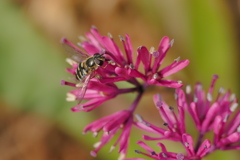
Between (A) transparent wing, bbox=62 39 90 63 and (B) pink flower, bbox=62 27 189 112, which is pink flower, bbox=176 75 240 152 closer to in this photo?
(B) pink flower, bbox=62 27 189 112

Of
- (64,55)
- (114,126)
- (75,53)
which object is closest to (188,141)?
(114,126)

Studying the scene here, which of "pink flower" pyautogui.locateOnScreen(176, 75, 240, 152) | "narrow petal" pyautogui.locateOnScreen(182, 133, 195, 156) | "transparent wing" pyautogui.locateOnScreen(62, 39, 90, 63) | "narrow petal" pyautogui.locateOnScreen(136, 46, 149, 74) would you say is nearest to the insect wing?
"transparent wing" pyautogui.locateOnScreen(62, 39, 90, 63)

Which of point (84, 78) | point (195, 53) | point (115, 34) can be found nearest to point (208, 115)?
point (84, 78)

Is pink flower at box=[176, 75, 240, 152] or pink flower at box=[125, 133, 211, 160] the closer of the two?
pink flower at box=[125, 133, 211, 160]

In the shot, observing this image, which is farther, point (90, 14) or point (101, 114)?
point (90, 14)

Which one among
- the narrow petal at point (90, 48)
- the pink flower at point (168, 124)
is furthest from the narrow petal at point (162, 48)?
the narrow petal at point (90, 48)

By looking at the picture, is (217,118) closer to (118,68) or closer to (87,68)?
(118,68)

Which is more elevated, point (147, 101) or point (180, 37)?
point (180, 37)

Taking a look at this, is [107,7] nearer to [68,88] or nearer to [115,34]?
[115,34]

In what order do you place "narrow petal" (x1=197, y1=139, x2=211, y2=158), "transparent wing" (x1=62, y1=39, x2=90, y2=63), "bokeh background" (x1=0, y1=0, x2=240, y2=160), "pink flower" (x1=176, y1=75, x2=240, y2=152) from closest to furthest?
"narrow petal" (x1=197, y1=139, x2=211, y2=158) < "pink flower" (x1=176, y1=75, x2=240, y2=152) < "transparent wing" (x1=62, y1=39, x2=90, y2=63) < "bokeh background" (x1=0, y1=0, x2=240, y2=160)
